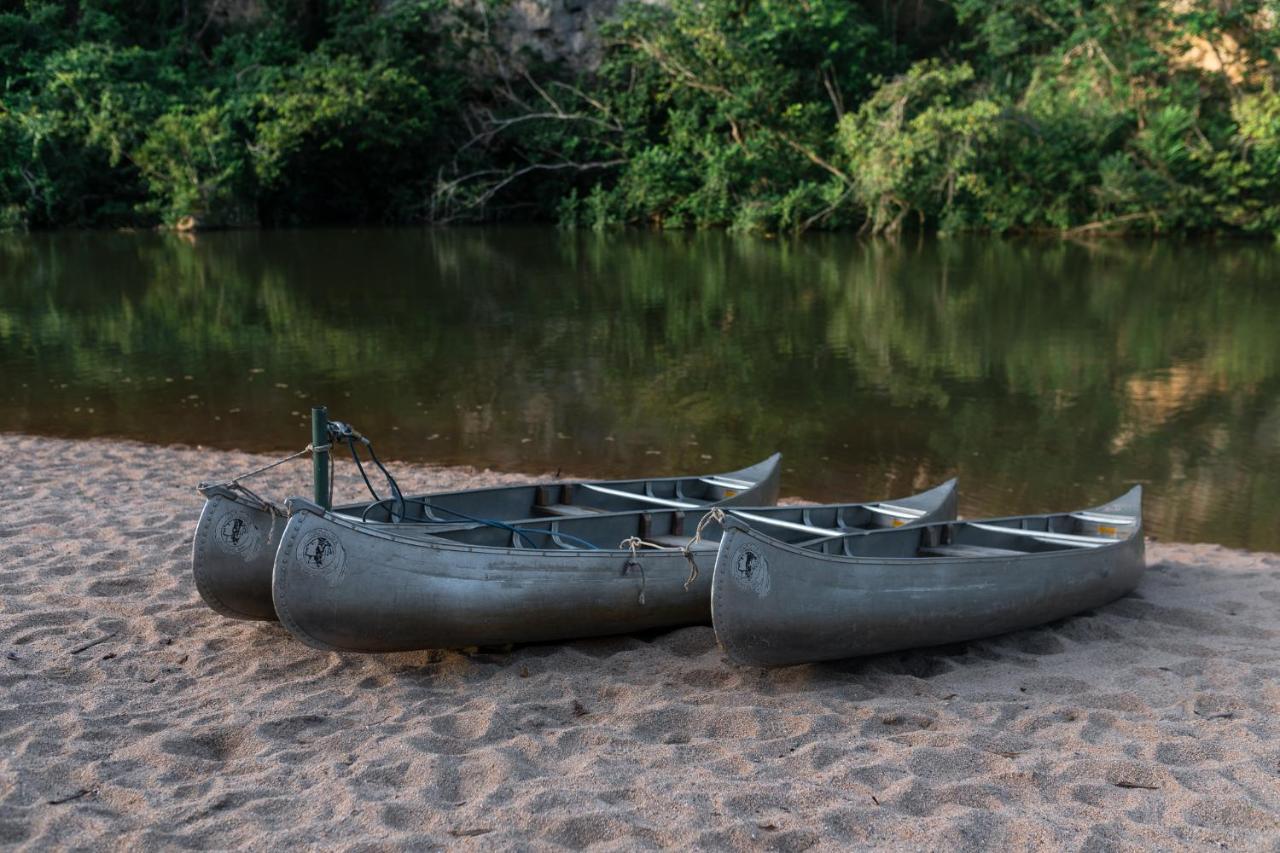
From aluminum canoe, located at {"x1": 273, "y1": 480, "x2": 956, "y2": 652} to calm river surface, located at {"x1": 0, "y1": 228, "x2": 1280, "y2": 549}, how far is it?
386 cm


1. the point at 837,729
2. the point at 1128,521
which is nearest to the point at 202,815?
the point at 837,729

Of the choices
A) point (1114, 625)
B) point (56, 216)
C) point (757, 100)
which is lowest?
point (1114, 625)

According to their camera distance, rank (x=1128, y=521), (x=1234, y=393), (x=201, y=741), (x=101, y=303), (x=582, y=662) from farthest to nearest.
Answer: (x=101, y=303)
(x=1234, y=393)
(x=1128, y=521)
(x=582, y=662)
(x=201, y=741)

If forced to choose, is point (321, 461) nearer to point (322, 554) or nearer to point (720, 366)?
A: point (322, 554)

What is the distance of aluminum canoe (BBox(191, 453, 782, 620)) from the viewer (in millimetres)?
5172

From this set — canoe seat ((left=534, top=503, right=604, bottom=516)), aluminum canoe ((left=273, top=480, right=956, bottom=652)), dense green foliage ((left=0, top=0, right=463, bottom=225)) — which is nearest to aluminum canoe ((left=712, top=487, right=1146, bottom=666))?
aluminum canoe ((left=273, top=480, right=956, bottom=652))

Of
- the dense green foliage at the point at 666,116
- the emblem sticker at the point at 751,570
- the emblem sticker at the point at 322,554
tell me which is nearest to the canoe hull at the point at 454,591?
the emblem sticker at the point at 322,554

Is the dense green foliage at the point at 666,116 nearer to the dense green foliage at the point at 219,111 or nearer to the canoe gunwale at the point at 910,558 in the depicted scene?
the dense green foliage at the point at 219,111

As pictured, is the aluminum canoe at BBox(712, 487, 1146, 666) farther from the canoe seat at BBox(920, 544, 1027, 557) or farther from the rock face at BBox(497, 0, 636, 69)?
the rock face at BBox(497, 0, 636, 69)

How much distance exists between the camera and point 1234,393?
12328 mm

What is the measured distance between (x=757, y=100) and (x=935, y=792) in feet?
94.6

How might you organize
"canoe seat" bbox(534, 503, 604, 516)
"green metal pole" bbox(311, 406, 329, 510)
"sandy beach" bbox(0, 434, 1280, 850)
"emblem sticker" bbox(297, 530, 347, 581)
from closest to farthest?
"sandy beach" bbox(0, 434, 1280, 850), "emblem sticker" bbox(297, 530, 347, 581), "green metal pole" bbox(311, 406, 329, 510), "canoe seat" bbox(534, 503, 604, 516)

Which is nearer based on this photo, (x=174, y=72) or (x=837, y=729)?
(x=837, y=729)

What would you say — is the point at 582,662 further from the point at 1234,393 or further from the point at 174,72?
the point at 174,72
